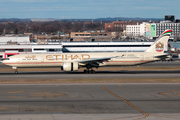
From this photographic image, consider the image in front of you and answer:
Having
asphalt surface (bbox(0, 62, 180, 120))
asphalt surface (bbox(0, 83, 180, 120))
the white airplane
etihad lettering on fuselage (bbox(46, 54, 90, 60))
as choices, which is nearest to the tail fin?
the white airplane

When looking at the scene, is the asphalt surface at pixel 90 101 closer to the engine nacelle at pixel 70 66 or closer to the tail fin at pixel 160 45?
the engine nacelle at pixel 70 66

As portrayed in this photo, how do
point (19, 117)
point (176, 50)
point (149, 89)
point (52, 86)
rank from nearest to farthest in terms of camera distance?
1. point (19, 117)
2. point (149, 89)
3. point (52, 86)
4. point (176, 50)

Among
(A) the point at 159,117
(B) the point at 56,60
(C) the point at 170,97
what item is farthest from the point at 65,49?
(A) the point at 159,117

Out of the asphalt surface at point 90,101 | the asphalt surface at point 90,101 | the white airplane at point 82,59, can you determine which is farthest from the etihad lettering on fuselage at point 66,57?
the asphalt surface at point 90,101

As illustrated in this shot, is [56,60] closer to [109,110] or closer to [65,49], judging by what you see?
[109,110]

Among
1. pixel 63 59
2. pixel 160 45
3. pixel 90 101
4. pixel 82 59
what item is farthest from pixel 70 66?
pixel 90 101

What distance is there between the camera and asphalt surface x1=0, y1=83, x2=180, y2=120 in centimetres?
2202

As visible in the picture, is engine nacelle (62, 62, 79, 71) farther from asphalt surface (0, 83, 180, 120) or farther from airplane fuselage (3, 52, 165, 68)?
→ asphalt surface (0, 83, 180, 120)

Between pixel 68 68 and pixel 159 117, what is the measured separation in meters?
28.3

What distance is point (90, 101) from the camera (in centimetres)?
2716

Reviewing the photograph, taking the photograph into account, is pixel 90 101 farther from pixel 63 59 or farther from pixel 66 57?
pixel 66 57

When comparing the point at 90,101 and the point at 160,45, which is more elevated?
the point at 160,45

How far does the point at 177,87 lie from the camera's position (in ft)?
116

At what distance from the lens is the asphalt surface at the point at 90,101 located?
867 inches
